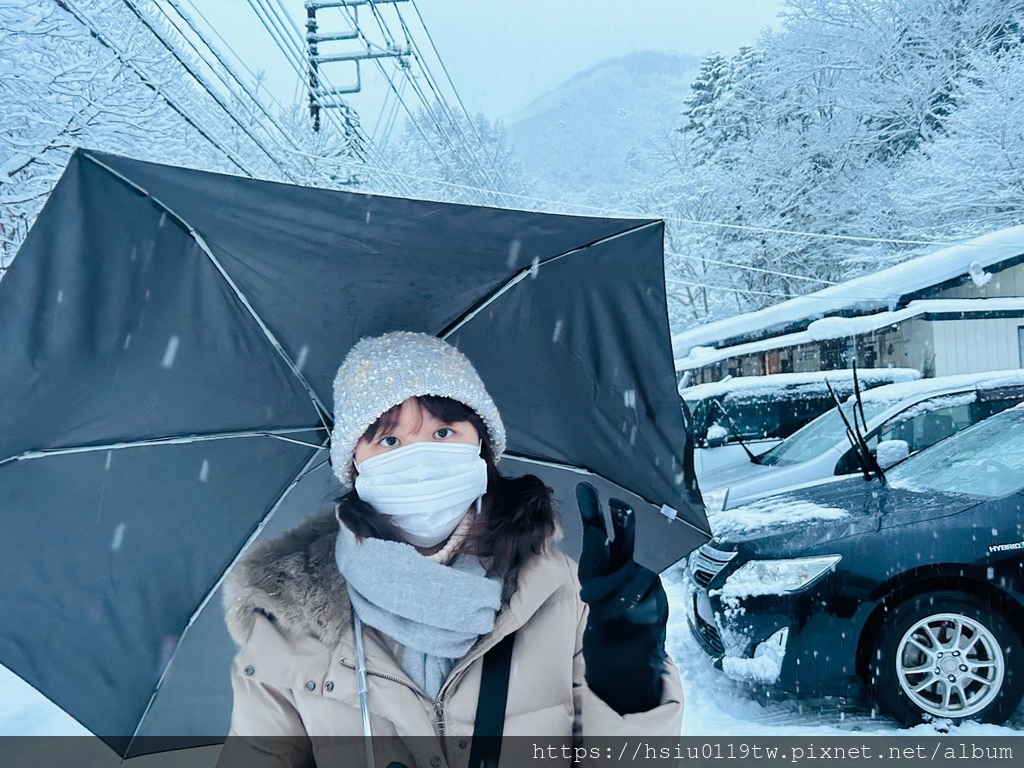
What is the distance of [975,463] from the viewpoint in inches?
175

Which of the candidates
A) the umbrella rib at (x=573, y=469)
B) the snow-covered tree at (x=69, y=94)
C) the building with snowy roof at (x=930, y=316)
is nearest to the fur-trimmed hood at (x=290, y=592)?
the umbrella rib at (x=573, y=469)

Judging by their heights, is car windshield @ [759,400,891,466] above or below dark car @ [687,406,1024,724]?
above

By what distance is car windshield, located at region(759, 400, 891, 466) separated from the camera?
6.87m

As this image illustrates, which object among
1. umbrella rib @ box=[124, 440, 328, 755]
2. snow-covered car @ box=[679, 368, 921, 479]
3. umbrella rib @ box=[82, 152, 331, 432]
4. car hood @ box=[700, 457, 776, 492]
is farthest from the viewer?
snow-covered car @ box=[679, 368, 921, 479]

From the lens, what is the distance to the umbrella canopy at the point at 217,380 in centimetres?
188

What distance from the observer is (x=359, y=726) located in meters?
1.62

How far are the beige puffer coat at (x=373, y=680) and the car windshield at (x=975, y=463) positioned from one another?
129 inches

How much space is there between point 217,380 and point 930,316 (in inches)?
564

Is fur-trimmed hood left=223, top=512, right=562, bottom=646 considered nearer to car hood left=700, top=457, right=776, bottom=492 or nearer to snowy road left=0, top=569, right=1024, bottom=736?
snowy road left=0, top=569, right=1024, bottom=736

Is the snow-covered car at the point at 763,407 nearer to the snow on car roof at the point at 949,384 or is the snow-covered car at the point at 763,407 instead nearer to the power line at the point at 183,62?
the snow on car roof at the point at 949,384

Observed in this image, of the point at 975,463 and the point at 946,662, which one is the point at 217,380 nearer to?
the point at 946,662

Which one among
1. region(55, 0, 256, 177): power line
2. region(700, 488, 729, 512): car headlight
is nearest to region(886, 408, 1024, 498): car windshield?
region(700, 488, 729, 512): car headlight

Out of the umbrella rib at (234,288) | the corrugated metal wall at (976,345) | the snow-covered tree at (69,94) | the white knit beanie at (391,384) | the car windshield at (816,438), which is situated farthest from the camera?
the corrugated metal wall at (976,345)

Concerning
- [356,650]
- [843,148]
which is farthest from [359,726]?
[843,148]
